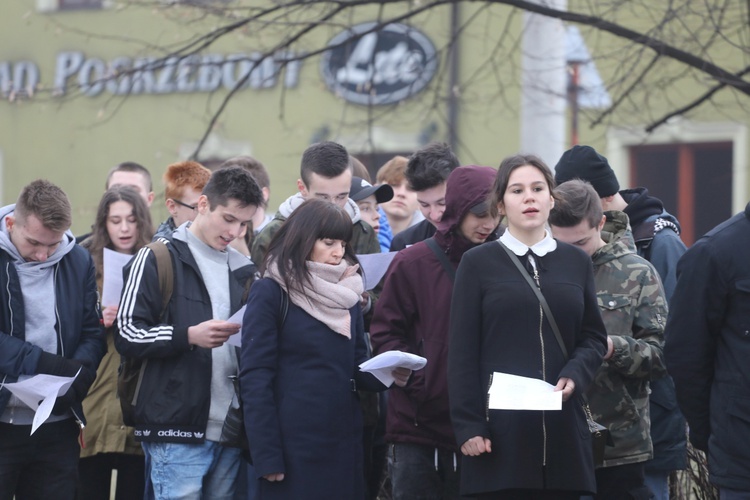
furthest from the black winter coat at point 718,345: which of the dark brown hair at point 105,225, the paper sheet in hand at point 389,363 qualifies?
the dark brown hair at point 105,225

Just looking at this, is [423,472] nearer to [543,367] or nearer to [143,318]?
[543,367]

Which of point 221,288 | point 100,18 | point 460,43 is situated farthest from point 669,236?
point 100,18

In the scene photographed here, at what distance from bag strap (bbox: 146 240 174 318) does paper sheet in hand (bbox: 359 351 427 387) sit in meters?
0.95

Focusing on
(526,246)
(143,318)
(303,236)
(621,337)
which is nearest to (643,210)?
(621,337)

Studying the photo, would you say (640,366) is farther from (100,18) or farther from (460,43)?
(100,18)

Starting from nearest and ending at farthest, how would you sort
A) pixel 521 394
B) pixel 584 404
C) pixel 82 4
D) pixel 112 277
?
pixel 521 394 → pixel 584 404 → pixel 112 277 → pixel 82 4

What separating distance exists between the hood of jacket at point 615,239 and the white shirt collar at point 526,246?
68 centimetres

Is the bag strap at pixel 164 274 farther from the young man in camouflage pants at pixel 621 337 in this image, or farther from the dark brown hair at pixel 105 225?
the young man in camouflage pants at pixel 621 337

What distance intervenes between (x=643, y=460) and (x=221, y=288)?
1.92m

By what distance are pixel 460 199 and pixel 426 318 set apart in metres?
0.52

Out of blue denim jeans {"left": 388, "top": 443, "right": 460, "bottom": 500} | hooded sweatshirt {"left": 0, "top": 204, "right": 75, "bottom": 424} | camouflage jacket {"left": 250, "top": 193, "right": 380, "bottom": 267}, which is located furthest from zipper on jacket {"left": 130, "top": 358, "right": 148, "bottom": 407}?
blue denim jeans {"left": 388, "top": 443, "right": 460, "bottom": 500}

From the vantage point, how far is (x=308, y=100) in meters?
16.2

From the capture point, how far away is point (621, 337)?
4809 millimetres

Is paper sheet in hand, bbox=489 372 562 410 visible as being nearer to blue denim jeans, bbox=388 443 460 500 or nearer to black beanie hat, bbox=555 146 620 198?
blue denim jeans, bbox=388 443 460 500
